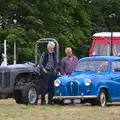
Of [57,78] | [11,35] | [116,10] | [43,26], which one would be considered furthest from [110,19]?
[57,78]

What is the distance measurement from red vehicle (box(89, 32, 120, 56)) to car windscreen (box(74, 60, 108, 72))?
11873mm

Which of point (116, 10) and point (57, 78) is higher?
point (116, 10)

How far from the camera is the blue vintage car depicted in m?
16.4

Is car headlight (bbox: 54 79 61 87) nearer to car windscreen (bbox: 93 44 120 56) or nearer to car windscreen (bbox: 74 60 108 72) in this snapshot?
car windscreen (bbox: 74 60 108 72)

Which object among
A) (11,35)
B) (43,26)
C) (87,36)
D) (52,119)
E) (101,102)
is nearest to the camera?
(52,119)

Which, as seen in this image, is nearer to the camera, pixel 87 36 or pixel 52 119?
pixel 52 119

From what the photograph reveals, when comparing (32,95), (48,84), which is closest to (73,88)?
(48,84)

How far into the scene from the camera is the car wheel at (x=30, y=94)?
1697cm

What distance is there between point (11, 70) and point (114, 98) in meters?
3.13

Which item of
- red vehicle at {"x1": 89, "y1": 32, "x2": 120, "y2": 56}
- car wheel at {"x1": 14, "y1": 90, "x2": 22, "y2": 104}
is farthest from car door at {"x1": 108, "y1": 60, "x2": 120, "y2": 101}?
red vehicle at {"x1": 89, "y1": 32, "x2": 120, "y2": 56}

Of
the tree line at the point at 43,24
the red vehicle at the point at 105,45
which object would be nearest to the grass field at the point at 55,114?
the red vehicle at the point at 105,45

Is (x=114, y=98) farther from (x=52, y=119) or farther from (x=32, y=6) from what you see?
(x=32, y=6)

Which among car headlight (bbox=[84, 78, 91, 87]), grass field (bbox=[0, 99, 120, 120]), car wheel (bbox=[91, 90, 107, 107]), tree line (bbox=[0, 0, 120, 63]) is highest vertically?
tree line (bbox=[0, 0, 120, 63])

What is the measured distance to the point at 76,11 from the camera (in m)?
53.5
